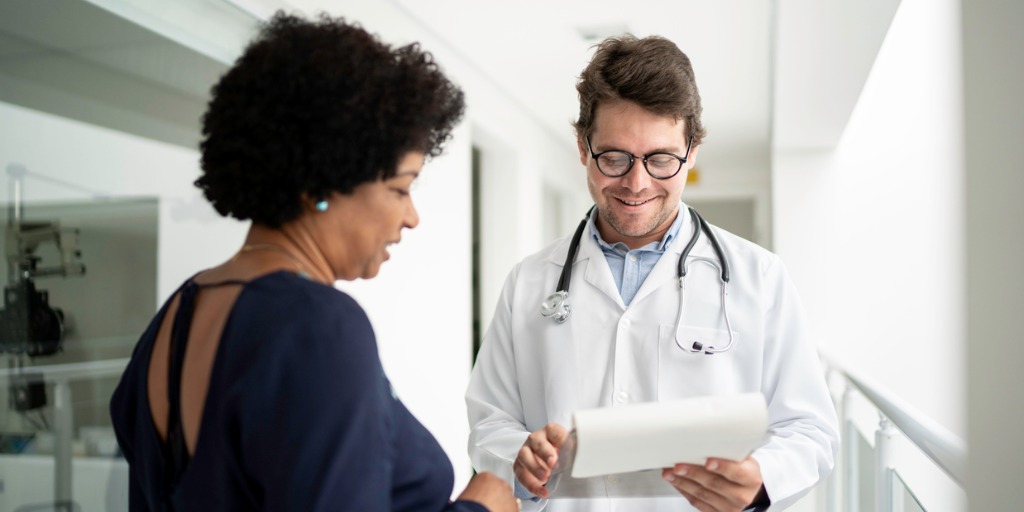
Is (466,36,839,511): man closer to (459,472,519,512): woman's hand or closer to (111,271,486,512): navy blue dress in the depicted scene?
(459,472,519,512): woman's hand

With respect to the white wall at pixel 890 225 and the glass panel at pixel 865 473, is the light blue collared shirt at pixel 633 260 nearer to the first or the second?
the glass panel at pixel 865 473

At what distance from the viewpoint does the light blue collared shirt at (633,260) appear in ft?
5.75

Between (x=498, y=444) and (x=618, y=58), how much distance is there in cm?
82

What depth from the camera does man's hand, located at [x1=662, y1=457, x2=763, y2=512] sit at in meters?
1.25

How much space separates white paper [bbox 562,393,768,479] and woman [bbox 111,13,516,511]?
13 cm

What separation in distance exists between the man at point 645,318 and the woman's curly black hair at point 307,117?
72 cm

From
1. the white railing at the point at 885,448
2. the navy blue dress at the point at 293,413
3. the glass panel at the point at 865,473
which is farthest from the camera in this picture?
the glass panel at the point at 865,473

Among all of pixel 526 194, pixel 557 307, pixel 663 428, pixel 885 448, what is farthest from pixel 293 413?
pixel 526 194

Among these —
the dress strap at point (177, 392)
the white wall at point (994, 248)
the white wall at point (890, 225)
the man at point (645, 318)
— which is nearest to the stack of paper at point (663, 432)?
the white wall at point (994, 248)

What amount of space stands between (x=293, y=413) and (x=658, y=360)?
915 millimetres

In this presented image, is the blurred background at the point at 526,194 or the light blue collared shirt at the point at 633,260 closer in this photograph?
the blurred background at the point at 526,194

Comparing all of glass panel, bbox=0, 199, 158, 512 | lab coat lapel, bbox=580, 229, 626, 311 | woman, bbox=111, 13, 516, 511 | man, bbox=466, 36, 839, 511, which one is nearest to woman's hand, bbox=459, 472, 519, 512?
woman, bbox=111, 13, 516, 511

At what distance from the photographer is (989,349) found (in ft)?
3.13

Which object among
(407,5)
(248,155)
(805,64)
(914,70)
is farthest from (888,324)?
(248,155)
